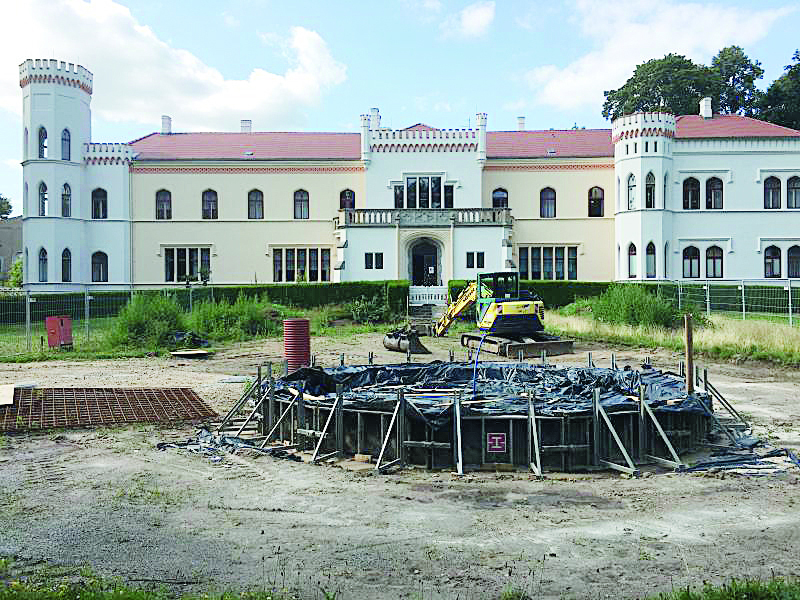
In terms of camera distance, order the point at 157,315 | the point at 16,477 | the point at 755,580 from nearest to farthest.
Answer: the point at 755,580 < the point at 16,477 < the point at 157,315

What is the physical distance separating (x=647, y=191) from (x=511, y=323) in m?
21.6

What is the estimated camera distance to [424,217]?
40.8m

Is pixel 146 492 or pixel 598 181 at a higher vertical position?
pixel 598 181

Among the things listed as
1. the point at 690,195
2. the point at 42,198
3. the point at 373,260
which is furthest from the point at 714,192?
the point at 42,198

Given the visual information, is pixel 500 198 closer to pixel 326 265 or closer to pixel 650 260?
pixel 650 260

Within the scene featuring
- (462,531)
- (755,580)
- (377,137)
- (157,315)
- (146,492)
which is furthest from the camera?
(377,137)

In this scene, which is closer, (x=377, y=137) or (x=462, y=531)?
(x=462, y=531)

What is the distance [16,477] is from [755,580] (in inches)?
325

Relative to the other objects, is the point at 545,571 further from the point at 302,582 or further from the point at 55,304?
the point at 55,304

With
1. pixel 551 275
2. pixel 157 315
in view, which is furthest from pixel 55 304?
pixel 551 275

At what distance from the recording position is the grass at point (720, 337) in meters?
20.1

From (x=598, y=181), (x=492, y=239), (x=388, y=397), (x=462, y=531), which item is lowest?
(x=462, y=531)

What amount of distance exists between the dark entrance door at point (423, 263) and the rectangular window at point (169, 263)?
13.9m

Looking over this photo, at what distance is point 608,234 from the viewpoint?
4400 cm
